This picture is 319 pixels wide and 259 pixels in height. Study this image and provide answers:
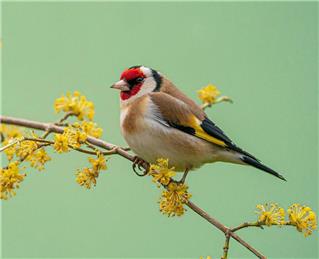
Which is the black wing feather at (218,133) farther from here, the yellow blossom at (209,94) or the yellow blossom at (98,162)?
the yellow blossom at (98,162)

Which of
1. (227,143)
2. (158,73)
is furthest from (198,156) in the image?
(158,73)

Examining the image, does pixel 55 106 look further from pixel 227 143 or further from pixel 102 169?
pixel 227 143

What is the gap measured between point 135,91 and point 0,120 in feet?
2.00

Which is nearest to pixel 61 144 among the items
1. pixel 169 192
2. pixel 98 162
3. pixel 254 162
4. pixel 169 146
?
pixel 98 162

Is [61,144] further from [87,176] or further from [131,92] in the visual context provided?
[131,92]

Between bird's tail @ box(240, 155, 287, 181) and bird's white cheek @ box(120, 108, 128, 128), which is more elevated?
bird's white cheek @ box(120, 108, 128, 128)

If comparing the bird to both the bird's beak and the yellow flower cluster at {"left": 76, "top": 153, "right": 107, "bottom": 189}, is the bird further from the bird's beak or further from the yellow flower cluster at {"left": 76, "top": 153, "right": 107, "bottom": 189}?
the yellow flower cluster at {"left": 76, "top": 153, "right": 107, "bottom": 189}

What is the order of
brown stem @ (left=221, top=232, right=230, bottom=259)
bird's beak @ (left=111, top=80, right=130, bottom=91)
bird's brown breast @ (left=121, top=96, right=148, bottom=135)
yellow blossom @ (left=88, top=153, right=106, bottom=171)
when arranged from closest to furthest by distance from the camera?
brown stem @ (left=221, top=232, right=230, bottom=259), yellow blossom @ (left=88, top=153, right=106, bottom=171), bird's brown breast @ (left=121, top=96, right=148, bottom=135), bird's beak @ (left=111, top=80, right=130, bottom=91)

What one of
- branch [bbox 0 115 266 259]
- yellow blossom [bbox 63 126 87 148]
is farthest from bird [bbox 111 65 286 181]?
yellow blossom [bbox 63 126 87 148]

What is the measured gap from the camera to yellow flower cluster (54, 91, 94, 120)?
2.11m

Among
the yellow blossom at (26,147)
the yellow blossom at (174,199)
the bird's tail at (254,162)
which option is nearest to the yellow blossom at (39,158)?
the yellow blossom at (26,147)

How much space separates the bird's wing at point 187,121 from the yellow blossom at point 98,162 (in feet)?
1.46

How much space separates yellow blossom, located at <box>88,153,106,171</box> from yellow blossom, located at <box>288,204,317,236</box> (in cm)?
63

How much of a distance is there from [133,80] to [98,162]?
26.1 inches
